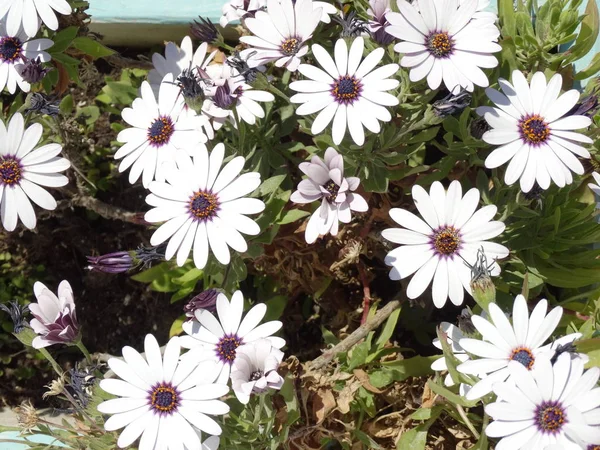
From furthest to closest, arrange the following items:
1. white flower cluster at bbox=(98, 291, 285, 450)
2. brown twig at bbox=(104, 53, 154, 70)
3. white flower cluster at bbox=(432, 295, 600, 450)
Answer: brown twig at bbox=(104, 53, 154, 70) < white flower cluster at bbox=(98, 291, 285, 450) < white flower cluster at bbox=(432, 295, 600, 450)

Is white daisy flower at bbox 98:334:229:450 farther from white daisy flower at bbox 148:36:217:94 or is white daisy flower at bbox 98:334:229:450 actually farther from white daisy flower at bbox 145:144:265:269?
white daisy flower at bbox 148:36:217:94

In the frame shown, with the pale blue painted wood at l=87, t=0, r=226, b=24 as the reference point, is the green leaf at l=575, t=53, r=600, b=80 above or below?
below

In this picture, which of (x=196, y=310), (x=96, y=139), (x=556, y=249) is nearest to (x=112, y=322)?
(x=96, y=139)

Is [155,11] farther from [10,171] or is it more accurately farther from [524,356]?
[524,356]

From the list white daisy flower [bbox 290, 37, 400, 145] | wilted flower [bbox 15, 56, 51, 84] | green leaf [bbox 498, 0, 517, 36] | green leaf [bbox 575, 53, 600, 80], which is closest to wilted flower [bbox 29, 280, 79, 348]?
wilted flower [bbox 15, 56, 51, 84]

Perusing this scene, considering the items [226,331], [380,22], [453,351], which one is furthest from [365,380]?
[380,22]

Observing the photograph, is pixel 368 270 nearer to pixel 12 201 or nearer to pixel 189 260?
pixel 189 260

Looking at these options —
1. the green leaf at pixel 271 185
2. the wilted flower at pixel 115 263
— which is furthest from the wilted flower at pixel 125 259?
the green leaf at pixel 271 185

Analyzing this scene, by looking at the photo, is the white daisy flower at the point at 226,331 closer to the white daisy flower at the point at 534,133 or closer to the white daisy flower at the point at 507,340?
the white daisy flower at the point at 507,340
